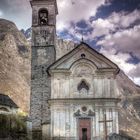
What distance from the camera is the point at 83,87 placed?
112 feet

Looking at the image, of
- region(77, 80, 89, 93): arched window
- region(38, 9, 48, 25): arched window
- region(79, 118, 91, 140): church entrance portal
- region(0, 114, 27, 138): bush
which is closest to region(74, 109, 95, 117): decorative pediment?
region(79, 118, 91, 140): church entrance portal

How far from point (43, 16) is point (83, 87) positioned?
10.5 m

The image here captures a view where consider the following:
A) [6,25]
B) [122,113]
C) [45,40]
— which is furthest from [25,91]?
[45,40]

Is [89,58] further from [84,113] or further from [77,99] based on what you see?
[84,113]

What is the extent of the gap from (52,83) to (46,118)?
13.7 feet

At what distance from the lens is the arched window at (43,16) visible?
133 ft

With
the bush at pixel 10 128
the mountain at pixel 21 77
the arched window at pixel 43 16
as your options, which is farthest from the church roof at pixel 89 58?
the mountain at pixel 21 77

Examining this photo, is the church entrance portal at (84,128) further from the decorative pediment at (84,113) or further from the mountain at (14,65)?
the mountain at (14,65)

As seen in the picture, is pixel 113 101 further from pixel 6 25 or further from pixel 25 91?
pixel 6 25

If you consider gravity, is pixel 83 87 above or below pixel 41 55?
below

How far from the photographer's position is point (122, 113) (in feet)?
468

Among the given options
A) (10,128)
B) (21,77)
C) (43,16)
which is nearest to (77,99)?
(10,128)

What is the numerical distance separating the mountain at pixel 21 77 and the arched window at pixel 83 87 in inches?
3076

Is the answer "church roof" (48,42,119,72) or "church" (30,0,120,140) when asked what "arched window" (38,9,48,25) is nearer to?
"church" (30,0,120,140)
